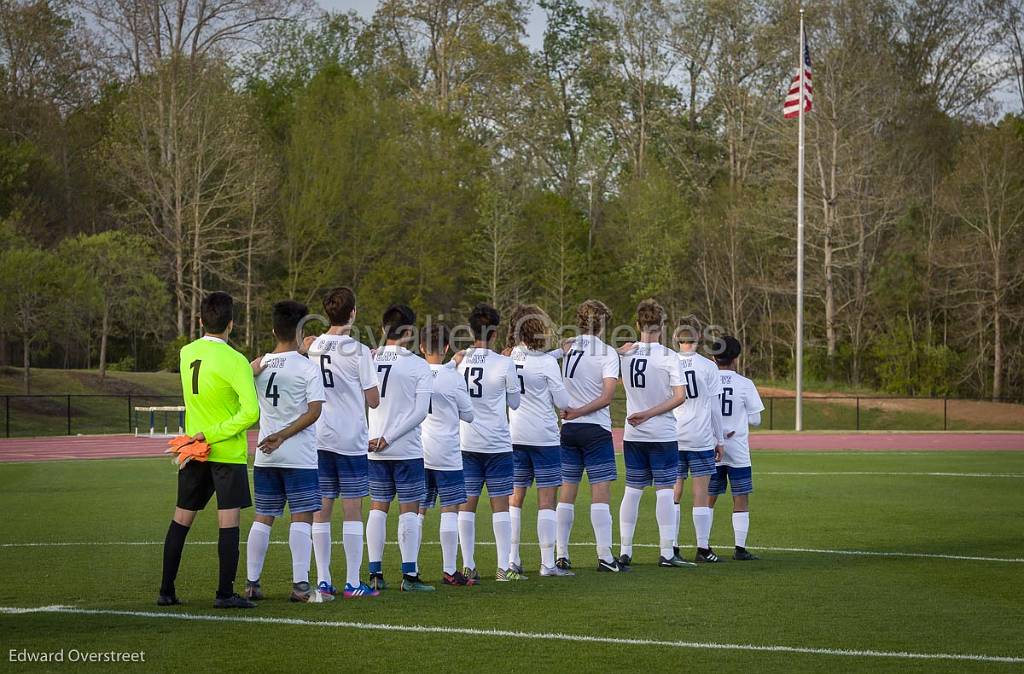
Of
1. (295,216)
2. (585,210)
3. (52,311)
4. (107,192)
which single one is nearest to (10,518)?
(52,311)

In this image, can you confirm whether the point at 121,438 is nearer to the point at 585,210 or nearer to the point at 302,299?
the point at 302,299

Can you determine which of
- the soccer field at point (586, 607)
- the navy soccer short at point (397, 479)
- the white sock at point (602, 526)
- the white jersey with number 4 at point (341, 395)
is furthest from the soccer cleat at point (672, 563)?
the white jersey with number 4 at point (341, 395)

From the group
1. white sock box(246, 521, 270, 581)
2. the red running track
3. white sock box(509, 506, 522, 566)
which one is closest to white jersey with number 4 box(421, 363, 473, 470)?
white sock box(509, 506, 522, 566)

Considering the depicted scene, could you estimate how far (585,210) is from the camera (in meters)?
61.7

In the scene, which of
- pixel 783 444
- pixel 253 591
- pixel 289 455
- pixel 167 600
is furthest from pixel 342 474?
pixel 783 444

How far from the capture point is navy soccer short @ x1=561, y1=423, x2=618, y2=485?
34.9 ft

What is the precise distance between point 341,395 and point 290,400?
0.62 meters

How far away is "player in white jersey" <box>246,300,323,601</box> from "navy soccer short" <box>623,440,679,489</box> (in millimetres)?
3147

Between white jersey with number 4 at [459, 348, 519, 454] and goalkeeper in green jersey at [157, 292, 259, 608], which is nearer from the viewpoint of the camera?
goalkeeper in green jersey at [157, 292, 259, 608]

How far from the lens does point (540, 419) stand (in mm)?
10516

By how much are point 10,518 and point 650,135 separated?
49231 millimetres

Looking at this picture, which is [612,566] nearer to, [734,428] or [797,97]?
[734,428]

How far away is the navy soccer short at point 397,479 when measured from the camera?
9.62m

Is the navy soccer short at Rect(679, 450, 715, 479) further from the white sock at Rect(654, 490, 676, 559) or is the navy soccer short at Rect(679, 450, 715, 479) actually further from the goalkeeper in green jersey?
the goalkeeper in green jersey
